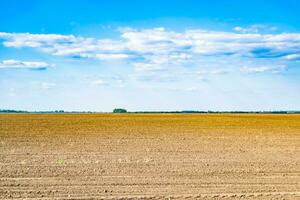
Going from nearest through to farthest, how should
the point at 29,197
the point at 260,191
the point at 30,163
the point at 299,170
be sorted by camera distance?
1. the point at 29,197
2. the point at 260,191
3. the point at 299,170
4. the point at 30,163

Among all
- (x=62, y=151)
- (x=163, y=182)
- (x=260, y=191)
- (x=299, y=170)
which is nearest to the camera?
(x=260, y=191)

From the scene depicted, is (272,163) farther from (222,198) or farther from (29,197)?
(29,197)

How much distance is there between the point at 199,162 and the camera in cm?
2030

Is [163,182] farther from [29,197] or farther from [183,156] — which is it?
[183,156]

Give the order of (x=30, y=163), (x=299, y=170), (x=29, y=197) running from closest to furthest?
(x=29, y=197) → (x=299, y=170) → (x=30, y=163)

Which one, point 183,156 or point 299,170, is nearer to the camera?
point 299,170

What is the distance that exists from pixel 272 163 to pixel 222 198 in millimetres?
8708

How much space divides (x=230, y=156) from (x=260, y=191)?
9.45m

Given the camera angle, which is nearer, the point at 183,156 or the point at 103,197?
the point at 103,197

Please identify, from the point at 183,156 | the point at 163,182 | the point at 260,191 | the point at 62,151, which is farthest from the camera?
the point at 62,151

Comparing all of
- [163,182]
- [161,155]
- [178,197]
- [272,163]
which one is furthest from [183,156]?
[178,197]

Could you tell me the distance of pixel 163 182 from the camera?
14953 mm

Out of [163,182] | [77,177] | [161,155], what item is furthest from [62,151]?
[163,182]

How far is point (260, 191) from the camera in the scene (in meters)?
13.6
